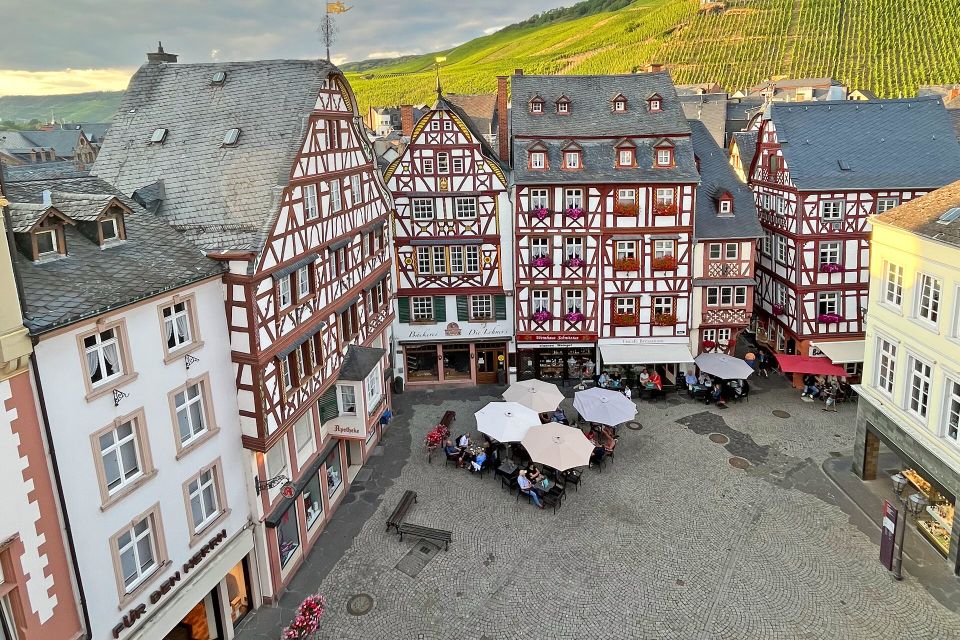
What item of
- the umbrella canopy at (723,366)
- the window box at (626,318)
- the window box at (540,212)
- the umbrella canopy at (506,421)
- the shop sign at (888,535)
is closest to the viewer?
the shop sign at (888,535)

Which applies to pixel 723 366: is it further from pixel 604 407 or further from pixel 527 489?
pixel 527 489

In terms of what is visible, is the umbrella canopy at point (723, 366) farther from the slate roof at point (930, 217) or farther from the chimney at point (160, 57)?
the chimney at point (160, 57)

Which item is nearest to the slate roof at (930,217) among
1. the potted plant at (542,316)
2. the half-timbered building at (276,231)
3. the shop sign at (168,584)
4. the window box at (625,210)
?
the window box at (625,210)

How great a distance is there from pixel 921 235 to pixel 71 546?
72.7 ft

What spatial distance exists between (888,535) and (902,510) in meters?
3.85

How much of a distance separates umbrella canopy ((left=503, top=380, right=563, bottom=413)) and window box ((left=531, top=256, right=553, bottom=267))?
19.2 ft

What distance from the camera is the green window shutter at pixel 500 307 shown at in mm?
31562

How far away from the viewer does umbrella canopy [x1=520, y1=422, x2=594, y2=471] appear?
22.3 metres

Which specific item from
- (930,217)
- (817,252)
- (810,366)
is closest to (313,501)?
(930,217)

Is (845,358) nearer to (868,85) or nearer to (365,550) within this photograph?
(365,550)

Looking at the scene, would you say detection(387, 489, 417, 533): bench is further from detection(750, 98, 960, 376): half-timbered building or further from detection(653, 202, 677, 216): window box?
detection(750, 98, 960, 376): half-timbered building

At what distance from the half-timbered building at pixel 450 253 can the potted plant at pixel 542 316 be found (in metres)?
1.21

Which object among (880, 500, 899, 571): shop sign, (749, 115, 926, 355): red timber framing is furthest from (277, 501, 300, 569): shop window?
(749, 115, 926, 355): red timber framing

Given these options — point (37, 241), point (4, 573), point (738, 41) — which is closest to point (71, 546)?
point (4, 573)
